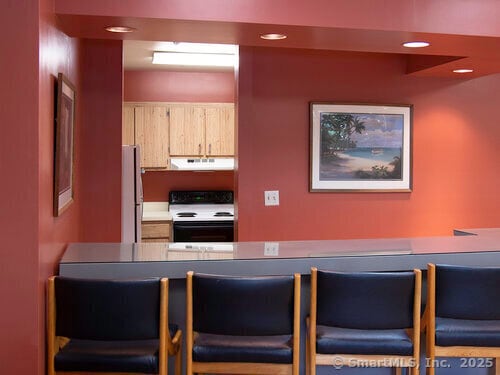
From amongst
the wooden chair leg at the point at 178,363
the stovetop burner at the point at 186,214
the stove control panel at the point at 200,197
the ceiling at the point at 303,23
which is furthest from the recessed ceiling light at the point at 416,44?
the stove control panel at the point at 200,197

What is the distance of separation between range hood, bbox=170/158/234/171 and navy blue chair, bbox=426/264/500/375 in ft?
13.7

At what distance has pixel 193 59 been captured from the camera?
6.22 m

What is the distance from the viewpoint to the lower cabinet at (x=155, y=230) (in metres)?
6.49

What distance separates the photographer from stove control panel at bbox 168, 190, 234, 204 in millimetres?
7094

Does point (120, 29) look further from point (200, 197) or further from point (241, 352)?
point (200, 197)

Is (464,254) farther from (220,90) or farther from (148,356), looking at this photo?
(220,90)

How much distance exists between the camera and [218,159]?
271 inches

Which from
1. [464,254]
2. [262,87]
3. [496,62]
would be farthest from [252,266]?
[496,62]

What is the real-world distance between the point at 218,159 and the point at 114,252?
3971 millimetres

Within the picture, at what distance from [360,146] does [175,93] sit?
9.27 ft

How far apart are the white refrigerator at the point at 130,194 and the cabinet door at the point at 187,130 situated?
2.09m

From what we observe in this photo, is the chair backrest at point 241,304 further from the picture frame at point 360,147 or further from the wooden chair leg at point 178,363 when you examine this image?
the picture frame at point 360,147

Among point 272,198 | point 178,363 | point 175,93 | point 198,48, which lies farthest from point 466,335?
point 175,93

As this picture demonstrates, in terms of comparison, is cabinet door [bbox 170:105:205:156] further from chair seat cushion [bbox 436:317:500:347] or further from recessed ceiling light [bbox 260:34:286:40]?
chair seat cushion [bbox 436:317:500:347]
